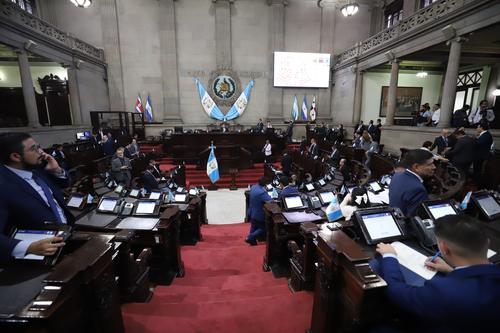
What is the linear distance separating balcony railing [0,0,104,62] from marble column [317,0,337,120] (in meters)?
13.4

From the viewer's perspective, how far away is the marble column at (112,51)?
1341 cm

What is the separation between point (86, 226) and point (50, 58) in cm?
1102

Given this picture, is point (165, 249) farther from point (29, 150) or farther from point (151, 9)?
point (151, 9)

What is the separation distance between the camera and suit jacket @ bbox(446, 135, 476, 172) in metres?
5.34

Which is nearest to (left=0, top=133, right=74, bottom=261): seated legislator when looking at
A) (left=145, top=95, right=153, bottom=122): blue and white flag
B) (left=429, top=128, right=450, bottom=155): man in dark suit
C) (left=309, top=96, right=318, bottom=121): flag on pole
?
(left=429, top=128, right=450, bottom=155): man in dark suit

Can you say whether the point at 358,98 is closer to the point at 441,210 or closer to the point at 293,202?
the point at 293,202

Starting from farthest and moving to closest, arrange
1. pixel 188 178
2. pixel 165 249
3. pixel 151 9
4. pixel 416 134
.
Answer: pixel 151 9 < pixel 188 178 < pixel 416 134 < pixel 165 249

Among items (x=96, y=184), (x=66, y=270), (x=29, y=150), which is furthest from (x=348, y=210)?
(x=96, y=184)

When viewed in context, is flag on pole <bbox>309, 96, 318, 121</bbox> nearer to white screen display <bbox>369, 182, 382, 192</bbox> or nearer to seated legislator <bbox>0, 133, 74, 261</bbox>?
white screen display <bbox>369, 182, 382, 192</bbox>

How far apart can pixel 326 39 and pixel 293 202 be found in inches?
591

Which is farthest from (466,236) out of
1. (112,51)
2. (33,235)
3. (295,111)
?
(112,51)

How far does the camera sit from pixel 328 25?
15.1 m

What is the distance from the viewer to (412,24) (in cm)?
891

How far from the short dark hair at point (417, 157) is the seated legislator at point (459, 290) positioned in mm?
1282
